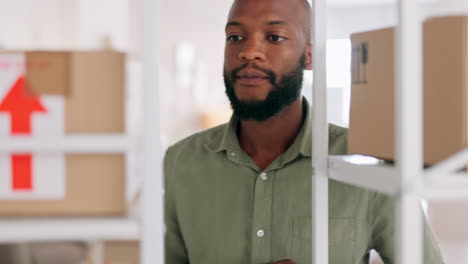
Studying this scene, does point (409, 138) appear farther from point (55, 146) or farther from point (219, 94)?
point (219, 94)

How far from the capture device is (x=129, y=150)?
109 cm

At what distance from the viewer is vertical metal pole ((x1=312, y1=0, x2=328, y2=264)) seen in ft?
4.62

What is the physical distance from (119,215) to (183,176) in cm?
76

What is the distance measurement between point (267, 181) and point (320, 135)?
36cm

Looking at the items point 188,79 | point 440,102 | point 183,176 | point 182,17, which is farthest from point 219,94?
point 440,102

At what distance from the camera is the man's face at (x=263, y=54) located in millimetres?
1707

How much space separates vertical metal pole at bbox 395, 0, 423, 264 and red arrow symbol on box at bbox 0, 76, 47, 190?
0.59 meters

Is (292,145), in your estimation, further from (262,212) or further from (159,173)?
(159,173)

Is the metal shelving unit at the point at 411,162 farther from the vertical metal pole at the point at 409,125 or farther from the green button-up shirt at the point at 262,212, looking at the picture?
the green button-up shirt at the point at 262,212

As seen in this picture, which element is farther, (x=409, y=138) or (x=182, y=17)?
(x=182, y=17)

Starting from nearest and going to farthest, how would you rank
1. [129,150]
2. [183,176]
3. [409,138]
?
[409,138] → [129,150] → [183,176]

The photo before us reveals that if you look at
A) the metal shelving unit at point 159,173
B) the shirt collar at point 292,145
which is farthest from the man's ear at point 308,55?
the metal shelving unit at point 159,173

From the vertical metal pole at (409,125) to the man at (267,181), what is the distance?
0.66m

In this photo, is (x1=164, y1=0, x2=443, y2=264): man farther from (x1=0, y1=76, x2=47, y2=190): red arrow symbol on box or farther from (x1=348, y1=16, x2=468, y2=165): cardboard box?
(x1=0, y1=76, x2=47, y2=190): red arrow symbol on box
